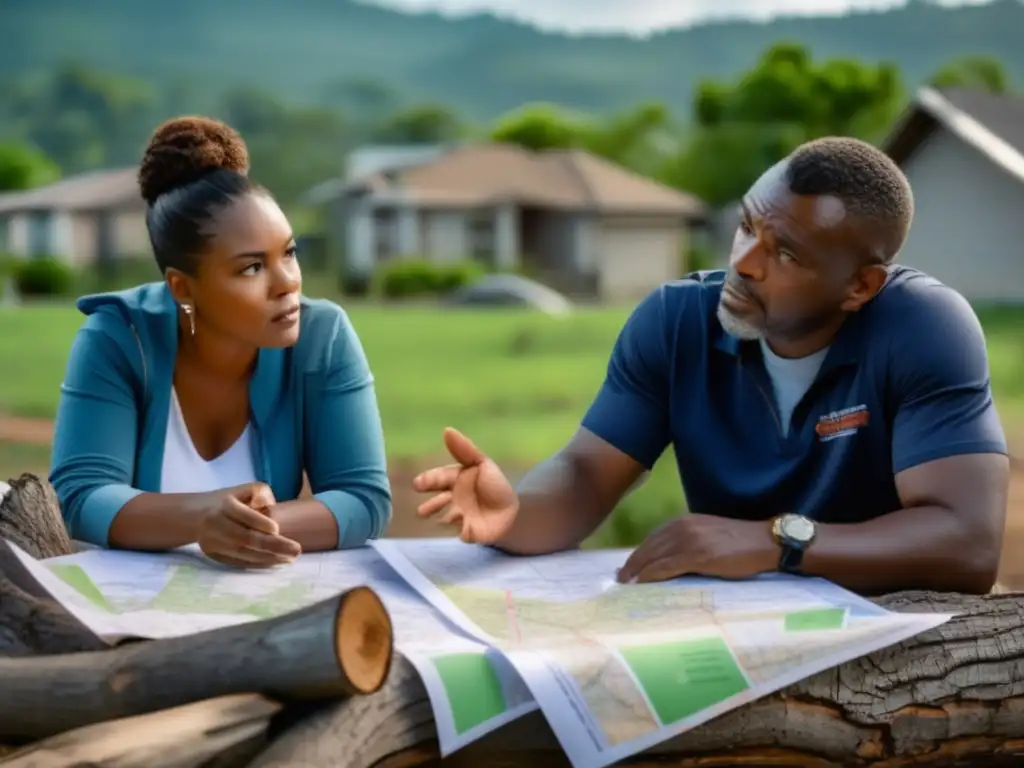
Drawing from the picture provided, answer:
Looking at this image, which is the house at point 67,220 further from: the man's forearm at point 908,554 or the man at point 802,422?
the man's forearm at point 908,554

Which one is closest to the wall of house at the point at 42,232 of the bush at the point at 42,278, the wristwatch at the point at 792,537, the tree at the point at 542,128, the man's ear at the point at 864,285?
the bush at the point at 42,278

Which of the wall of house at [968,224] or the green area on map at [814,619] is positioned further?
the wall of house at [968,224]

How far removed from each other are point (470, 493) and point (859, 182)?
2.22 feet

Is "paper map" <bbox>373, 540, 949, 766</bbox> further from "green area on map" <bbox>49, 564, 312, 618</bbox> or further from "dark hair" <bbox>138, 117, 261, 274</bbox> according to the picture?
"dark hair" <bbox>138, 117, 261, 274</bbox>

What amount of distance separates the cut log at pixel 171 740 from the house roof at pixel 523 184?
22.3 meters

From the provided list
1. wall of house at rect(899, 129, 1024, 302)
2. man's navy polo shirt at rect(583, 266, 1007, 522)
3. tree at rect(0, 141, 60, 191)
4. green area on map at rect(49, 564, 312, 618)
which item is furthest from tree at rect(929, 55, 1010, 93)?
green area on map at rect(49, 564, 312, 618)

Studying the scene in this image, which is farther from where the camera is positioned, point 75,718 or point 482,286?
point 482,286

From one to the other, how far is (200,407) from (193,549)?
229 mm

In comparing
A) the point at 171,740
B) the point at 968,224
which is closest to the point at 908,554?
the point at 171,740

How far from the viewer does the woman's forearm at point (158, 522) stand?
2.10 meters

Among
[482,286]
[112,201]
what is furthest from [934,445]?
[112,201]

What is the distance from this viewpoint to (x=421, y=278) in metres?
21.9

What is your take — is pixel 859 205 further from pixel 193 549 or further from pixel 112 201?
pixel 112 201

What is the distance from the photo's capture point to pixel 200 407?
2277 mm
